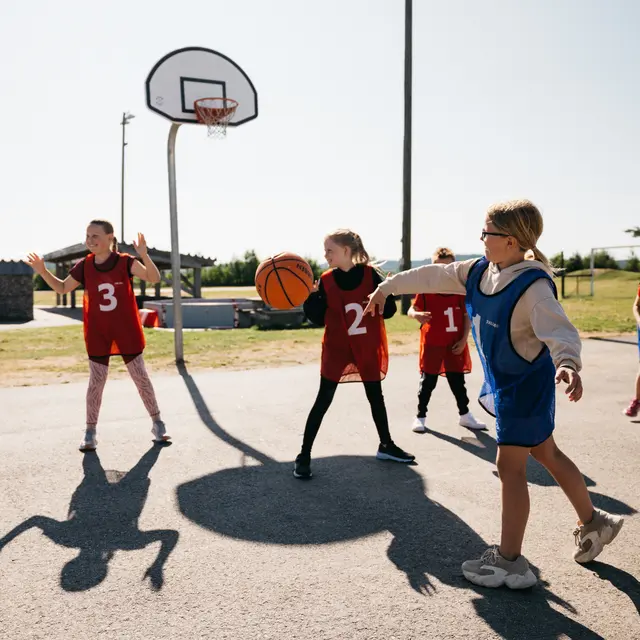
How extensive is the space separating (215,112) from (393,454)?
7.45 metres

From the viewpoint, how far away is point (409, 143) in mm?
21969

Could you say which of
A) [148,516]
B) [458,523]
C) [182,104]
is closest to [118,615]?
[148,516]

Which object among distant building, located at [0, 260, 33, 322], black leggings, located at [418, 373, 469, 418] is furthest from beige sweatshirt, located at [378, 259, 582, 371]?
distant building, located at [0, 260, 33, 322]

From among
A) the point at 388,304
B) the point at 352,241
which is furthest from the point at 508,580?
the point at 352,241

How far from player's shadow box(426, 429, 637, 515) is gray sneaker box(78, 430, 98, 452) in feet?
10.1

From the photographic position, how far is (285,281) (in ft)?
19.1

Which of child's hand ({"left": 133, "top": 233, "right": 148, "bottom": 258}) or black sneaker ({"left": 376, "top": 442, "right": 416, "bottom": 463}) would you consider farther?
child's hand ({"left": 133, "top": 233, "right": 148, "bottom": 258})

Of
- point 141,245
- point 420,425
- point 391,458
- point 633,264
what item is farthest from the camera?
point 633,264

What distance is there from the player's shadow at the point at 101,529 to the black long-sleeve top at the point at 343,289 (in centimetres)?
177

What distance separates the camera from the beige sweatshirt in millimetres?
2789

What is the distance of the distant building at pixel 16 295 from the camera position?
23.3m

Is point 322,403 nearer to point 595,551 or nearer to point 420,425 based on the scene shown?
point 420,425

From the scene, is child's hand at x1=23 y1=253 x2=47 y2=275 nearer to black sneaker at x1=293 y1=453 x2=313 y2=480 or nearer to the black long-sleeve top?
the black long-sleeve top

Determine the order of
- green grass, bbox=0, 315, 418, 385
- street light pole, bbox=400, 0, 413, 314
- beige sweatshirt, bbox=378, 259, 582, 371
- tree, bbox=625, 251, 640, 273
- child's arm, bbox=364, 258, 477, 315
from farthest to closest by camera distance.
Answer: tree, bbox=625, 251, 640, 273, street light pole, bbox=400, 0, 413, 314, green grass, bbox=0, 315, 418, 385, child's arm, bbox=364, 258, 477, 315, beige sweatshirt, bbox=378, 259, 582, 371
